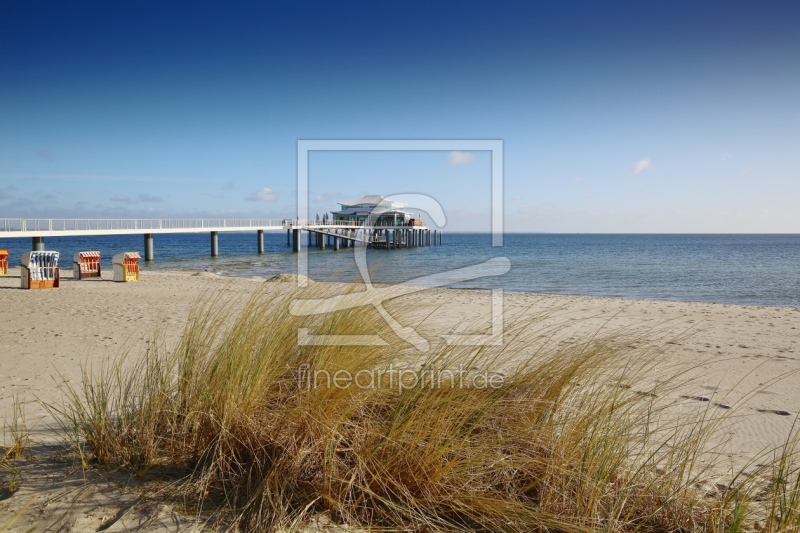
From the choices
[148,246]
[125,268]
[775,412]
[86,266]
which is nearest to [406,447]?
[775,412]

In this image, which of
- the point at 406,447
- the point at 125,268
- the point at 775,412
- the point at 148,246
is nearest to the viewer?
the point at 406,447

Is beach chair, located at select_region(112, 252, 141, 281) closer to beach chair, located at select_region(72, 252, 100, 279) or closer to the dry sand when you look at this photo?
the dry sand

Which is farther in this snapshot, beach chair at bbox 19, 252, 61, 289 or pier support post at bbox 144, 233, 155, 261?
pier support post at bbox 144, 233, 155, 261

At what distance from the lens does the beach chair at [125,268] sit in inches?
626

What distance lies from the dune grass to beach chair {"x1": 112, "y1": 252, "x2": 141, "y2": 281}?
1468 cm

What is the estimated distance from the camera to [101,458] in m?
2.73

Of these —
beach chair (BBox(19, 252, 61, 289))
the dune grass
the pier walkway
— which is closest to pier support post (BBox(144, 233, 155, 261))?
the pier walkway

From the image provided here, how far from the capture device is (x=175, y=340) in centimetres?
684

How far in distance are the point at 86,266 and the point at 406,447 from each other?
57.6ft

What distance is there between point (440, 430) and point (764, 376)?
5673 mm

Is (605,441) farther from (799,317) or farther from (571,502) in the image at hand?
(799,317)

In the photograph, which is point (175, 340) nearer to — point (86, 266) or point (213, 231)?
point (86, 266)

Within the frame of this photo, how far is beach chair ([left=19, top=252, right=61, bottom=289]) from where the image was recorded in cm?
1316

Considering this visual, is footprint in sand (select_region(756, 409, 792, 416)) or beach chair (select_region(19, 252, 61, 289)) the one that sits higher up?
beach chair (select_region(19, 252, 61, 289))
